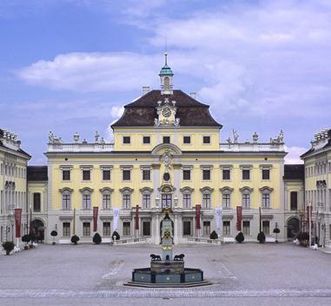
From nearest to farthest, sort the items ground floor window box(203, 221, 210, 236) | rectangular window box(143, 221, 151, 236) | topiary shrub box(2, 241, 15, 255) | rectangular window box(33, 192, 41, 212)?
topiary shrub box(2, 241, 15, 255), rectangular window box(143, 221, 151, 236), ground floor window box(203, 221, 210, 236), rectangular window box(33, 192, 41, 212)

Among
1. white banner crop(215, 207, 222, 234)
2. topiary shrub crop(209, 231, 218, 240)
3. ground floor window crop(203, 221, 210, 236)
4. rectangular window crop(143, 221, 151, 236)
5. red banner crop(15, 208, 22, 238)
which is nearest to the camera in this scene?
red banner crop(15, 208, 22, 238)

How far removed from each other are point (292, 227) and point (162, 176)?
13.0 meters

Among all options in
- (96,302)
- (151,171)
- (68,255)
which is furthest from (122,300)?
(151,171)

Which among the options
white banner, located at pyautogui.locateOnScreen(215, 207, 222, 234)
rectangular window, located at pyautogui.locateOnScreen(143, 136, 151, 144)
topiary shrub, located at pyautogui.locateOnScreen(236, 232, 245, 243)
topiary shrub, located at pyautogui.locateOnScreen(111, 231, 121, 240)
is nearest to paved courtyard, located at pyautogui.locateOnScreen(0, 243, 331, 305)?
topiary shrub, located at pyautogui.locateOnScreen(111, 231, 121, 240)

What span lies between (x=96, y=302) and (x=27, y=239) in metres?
45.4

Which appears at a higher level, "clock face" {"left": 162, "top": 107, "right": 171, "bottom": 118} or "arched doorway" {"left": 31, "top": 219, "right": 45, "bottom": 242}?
"clock face" {"left": 162, "top": 107, "right": 171, "bottom": 118}

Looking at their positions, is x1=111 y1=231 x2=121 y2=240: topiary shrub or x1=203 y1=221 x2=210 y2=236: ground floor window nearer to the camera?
x1=111 y1=231 x2=121 y2=240: topiary shrub

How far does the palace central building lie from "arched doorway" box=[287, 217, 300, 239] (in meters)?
1.13

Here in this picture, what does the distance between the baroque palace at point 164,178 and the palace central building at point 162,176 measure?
0.09 metres

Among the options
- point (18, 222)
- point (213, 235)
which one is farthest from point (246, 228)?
point (18, 222)

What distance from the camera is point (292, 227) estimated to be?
9206cm

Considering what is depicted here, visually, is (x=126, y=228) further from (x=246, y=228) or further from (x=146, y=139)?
(x=246, y=228)

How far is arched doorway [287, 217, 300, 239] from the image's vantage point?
91750 mm

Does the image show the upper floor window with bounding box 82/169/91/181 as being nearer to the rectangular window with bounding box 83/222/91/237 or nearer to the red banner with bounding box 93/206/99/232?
the red banner with bounding box 93/206/99/232
